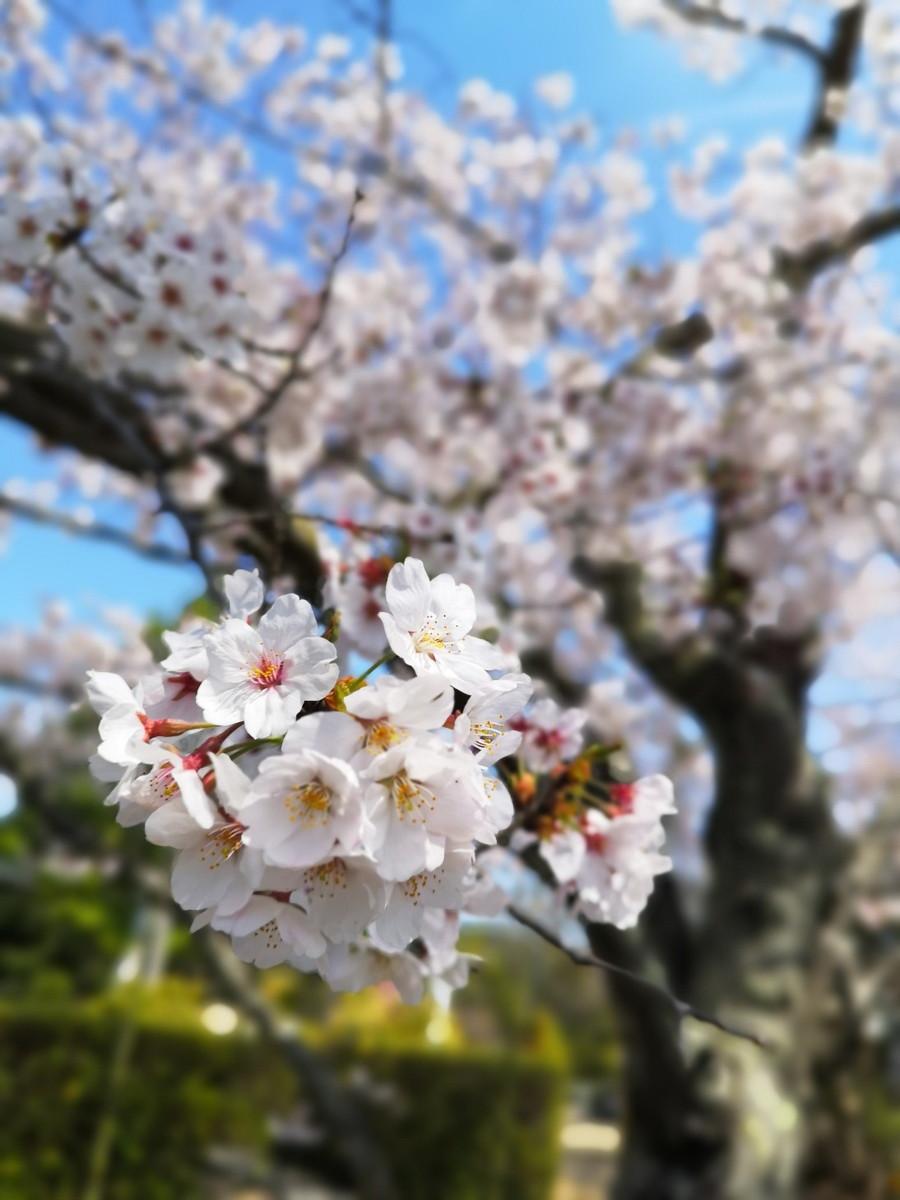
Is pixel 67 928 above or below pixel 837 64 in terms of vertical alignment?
below

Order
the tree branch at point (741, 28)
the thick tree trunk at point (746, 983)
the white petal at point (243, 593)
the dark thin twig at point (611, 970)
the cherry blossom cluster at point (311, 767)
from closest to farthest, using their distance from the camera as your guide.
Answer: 1. the cherry blossom cluster at point (311, 767)
2. the white petal at point (243, 593)
3. the dark thin twig at point (611, 970)
4. the thick tree trunk at point (746, 983)
5. the tree branch at point (741, 28)

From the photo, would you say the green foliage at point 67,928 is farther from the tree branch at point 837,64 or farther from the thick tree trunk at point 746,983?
the tree branch at point 837,64

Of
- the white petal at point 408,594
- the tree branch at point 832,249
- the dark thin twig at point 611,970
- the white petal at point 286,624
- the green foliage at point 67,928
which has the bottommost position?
the dark thin twig at point 611,970

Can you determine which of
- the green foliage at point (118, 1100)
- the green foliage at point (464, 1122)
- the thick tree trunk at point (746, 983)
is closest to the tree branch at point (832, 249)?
the thick tree trunk at point (746, 983)

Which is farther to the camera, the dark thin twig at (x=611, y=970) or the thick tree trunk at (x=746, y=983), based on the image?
the thick tree trunk at (x=746, y=983)

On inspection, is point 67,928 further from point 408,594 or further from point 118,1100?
point 408,594

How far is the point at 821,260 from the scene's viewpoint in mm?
5613

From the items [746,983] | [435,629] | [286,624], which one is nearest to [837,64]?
[746,983]

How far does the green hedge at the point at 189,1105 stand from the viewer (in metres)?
6.14

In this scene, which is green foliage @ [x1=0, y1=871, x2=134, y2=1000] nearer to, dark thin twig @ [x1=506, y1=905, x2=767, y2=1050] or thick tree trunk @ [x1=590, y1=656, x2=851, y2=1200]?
thick tree trunk @ [x1=590, y1=656, x2=851, y2=1200]

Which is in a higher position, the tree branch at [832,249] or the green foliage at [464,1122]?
the tree branch at [832,249]

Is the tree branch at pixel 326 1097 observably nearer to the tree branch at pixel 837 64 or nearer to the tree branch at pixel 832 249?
the tree branch at pixel 832 249

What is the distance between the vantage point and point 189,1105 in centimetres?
647

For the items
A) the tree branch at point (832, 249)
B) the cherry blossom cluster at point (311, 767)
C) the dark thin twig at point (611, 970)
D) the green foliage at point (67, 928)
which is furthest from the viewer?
the green foliage at point (67, 928)
